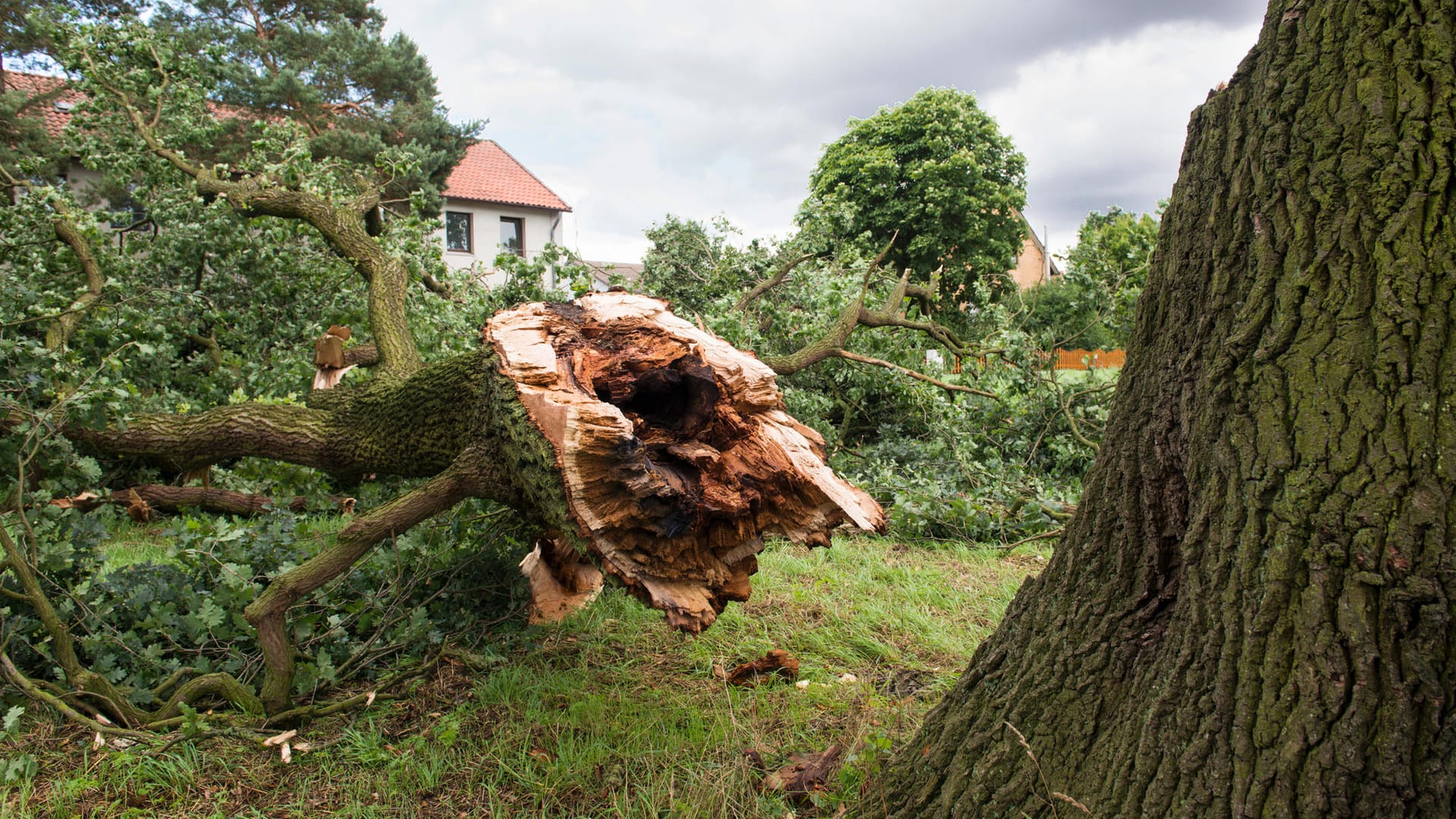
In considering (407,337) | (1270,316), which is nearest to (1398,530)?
(1270,316)

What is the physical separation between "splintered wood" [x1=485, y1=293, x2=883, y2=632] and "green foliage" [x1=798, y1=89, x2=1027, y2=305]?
2364cm

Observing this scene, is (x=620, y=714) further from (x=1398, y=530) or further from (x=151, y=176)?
(x=151, y=176)

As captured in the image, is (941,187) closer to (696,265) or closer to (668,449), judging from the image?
(696,265)

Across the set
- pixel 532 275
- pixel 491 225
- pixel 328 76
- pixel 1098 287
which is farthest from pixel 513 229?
pixel 1098 287

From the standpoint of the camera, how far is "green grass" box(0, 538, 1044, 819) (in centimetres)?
231

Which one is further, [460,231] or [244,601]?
[460,231]

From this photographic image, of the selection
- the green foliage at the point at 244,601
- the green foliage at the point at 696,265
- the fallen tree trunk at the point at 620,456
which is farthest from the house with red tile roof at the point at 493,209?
A: the fallen tree trunk at the point at 620,456

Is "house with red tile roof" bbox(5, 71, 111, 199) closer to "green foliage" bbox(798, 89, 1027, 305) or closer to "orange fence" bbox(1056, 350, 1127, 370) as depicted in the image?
"orange fence" bbox(1056, 350, 1127, 370)

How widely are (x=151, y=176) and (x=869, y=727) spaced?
785 centimetres

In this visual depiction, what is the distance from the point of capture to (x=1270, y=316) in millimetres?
1354

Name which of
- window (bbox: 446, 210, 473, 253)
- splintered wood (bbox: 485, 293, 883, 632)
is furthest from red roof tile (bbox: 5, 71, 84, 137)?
splintered wood (bbox: 485, 293, 883, 632)

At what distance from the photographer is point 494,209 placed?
85.9 feet

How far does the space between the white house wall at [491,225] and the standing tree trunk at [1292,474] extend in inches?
982

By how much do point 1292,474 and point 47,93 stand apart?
1655 centimetres
